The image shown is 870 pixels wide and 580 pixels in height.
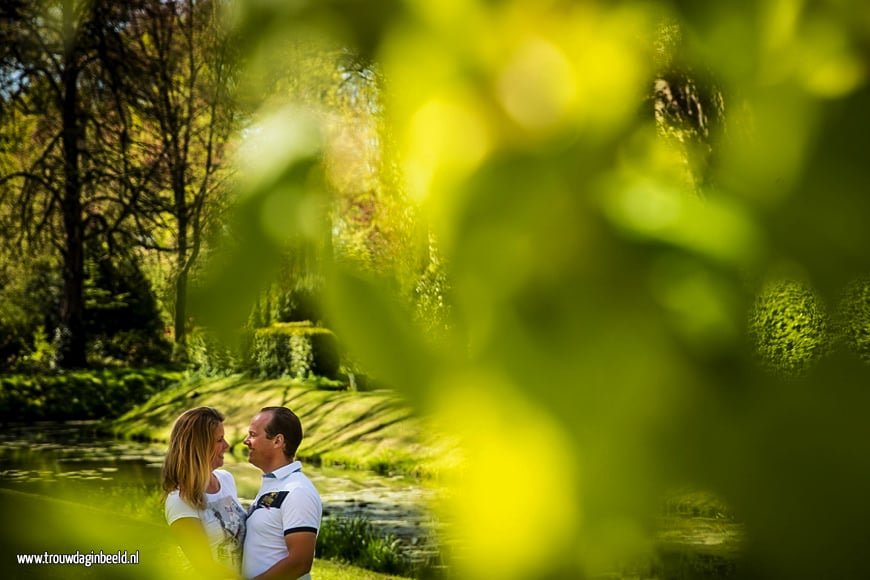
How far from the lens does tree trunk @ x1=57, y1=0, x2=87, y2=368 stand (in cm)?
1301

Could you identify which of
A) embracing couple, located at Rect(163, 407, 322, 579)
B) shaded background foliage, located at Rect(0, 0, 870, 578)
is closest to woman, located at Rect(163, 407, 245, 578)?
embracing couple, located at Rect(163, 407, 322, 579)

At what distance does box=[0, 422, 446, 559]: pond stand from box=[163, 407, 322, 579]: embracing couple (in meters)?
3.03

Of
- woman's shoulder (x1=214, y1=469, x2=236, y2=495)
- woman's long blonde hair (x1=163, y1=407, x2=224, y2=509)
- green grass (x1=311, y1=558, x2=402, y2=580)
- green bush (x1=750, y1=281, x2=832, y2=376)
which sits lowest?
green grass (x1=311, y1=558, x2=402, y2=580)

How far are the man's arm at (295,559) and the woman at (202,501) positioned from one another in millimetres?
130

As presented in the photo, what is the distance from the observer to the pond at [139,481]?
21.3 feet

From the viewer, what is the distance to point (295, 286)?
0.46m

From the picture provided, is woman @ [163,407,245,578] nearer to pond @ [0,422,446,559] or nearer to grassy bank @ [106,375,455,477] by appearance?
pond @ [0,422,446,559]

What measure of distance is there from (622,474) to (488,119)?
5.1 inches

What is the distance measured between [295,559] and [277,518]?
0.40ft

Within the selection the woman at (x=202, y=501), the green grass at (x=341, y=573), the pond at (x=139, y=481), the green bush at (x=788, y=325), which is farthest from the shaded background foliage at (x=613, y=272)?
the pond at (x=139, y=481)

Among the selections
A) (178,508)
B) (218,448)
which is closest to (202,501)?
(178,508)

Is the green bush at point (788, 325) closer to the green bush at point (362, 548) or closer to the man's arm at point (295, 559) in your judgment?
the man's arm at point (295, 559)

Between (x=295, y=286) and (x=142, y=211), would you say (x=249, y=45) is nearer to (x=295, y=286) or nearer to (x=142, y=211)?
(x=295, y=286)

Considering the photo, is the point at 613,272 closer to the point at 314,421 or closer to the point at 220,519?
the point at 220,519
